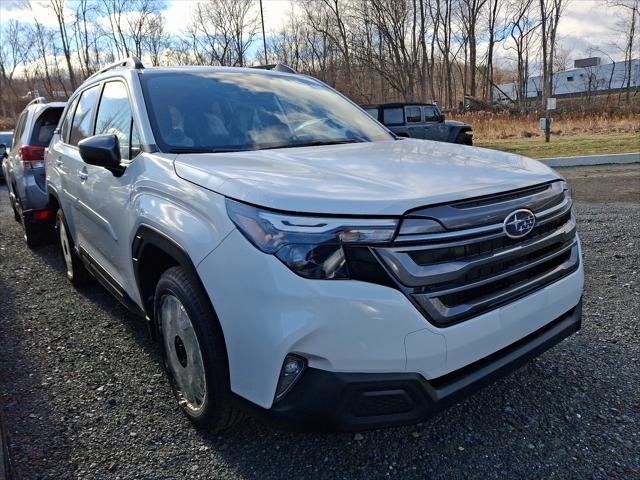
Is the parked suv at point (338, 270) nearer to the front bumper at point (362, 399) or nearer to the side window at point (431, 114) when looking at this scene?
the front bumper at point (362, 399)

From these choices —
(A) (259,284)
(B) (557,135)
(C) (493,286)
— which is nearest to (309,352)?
(A) (259,284)

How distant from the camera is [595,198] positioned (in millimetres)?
7359

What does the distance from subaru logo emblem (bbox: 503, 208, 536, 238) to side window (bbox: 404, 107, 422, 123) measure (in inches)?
496

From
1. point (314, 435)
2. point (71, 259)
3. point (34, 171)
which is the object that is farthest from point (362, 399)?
point (34, 171)

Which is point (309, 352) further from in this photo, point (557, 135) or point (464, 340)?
point (557, 135)

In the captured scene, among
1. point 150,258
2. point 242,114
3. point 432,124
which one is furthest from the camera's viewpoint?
point 432,124

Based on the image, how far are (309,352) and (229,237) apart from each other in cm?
51

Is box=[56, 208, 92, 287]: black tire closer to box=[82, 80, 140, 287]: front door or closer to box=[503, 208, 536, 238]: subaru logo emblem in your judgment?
box=[82, 80, 140, 287]: front door

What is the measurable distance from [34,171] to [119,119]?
11.8ft

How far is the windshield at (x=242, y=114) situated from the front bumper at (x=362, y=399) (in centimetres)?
141

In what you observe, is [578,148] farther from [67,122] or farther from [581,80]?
[581,80]

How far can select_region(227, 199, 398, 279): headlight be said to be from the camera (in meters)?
1.67

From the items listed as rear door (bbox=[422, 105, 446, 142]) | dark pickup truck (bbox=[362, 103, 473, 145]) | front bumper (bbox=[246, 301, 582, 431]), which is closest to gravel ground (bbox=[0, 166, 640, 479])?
front bumper (bbox=[246, 301, 582, 431])

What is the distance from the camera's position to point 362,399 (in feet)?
5.57
